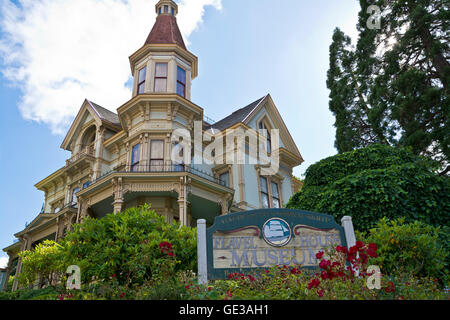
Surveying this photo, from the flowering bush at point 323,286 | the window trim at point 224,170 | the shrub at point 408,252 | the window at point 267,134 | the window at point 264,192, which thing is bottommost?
the flowering bush at point 323,286

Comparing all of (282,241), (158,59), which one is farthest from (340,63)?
(282,241)

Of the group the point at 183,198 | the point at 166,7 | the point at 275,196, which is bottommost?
the point at 183,198

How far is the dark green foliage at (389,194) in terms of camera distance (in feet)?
29.8

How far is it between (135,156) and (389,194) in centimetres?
1376

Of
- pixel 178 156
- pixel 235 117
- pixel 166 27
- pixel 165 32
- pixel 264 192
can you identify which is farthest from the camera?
pixel 235 117

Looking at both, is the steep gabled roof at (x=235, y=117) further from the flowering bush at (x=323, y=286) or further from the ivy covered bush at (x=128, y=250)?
the flowering bush at (x=323, y=286)

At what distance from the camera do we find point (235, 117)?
24719 mm

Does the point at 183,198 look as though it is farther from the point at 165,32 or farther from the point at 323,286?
the point at 165,32

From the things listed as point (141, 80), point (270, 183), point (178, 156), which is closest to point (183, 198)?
point (178, 156)

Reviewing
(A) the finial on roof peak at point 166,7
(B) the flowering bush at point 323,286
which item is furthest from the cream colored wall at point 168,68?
(B) the flowering bush at point 323,286

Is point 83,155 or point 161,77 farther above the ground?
point 161,77

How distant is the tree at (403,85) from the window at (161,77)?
34.2 feet
